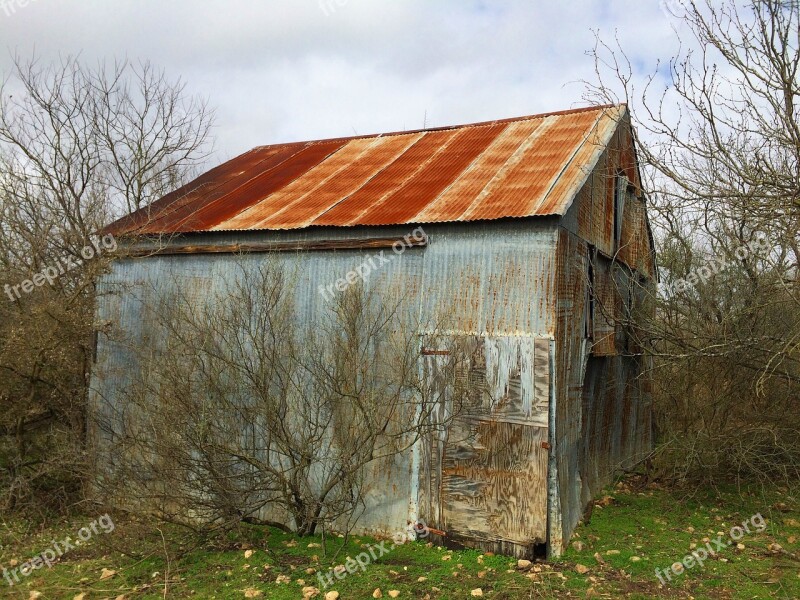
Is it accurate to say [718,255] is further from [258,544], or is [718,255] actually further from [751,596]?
[258,544]

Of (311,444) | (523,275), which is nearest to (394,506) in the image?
(311,444)

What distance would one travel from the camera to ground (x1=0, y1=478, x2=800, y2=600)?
20.9 ft

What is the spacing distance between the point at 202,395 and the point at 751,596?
6496 mm

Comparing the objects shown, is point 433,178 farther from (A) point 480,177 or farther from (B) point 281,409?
(B) point 281,409
